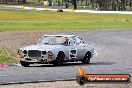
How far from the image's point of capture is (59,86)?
46.2ft

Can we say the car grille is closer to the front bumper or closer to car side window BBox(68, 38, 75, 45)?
the front bumper

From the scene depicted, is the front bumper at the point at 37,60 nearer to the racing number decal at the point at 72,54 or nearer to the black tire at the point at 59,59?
the black tire at the point at 59,59

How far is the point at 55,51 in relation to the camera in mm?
20922

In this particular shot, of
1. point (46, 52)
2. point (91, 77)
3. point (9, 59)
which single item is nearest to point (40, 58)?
point (46, 52)

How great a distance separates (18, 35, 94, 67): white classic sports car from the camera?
2078cm

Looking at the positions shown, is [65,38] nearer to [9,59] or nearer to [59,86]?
[9,59]

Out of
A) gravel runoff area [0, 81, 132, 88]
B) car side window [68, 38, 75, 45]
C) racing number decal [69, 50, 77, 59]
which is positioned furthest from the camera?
car side window [68, 38, 75, 45]

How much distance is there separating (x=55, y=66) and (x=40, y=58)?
678 millimetres

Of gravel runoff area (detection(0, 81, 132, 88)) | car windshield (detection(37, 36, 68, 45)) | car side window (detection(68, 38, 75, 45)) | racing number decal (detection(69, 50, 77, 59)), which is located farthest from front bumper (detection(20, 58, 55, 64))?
gravel runoff area (detection(0, 81, 132, 88))

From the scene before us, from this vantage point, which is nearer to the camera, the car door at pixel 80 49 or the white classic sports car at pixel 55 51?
the white classic sports car at pixel 55 51

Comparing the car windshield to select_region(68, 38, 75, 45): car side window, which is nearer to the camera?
the car windshield

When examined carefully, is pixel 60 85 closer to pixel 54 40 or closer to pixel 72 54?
pixel 54 40

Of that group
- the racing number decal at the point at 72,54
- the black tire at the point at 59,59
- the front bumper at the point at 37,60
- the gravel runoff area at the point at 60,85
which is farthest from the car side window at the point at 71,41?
the gravel runoff area at the point at 60,85

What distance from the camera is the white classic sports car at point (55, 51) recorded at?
20781 mm
